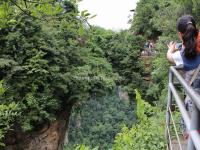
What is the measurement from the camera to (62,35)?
39.2ft

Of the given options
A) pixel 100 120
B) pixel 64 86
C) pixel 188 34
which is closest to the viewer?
pixel 188 34

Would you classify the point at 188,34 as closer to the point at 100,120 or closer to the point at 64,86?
the point at 64,86

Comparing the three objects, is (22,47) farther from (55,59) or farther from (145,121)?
(145,121)

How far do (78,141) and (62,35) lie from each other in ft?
13.3

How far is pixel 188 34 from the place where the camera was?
93.0 inches

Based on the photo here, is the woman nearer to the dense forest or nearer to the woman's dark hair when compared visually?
the woman's dark hair

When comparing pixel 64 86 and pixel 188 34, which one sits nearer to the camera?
pixel 188 34

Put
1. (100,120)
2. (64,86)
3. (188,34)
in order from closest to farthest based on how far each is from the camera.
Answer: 1. (188,34)
2. (64,86)
3. (100,120)

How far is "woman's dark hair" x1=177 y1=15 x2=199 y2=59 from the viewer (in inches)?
93.0

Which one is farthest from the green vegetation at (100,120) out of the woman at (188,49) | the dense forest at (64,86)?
the woman at (188,49)

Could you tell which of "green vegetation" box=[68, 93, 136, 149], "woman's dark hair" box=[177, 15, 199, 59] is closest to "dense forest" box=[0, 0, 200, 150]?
"green vegetation" box=[68, 93, 136, 149]

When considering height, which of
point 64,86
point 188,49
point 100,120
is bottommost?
point 100,120

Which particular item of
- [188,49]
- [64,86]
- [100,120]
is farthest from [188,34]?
[100,120]

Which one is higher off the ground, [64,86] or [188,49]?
[188,49]
